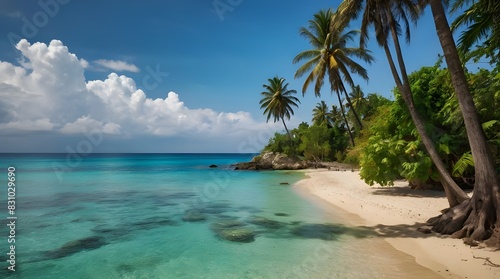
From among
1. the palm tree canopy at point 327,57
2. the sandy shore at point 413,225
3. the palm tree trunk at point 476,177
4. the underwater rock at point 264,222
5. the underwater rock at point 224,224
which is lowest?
the underwater rock at point 224,224

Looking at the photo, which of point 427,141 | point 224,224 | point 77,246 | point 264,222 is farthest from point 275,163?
point 77,246

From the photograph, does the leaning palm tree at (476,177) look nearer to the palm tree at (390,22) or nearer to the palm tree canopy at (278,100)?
the palm tree at (390,22)

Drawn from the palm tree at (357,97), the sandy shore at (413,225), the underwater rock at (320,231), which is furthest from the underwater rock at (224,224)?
the palm tree at (357,97)

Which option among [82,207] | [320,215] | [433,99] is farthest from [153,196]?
[433,99]

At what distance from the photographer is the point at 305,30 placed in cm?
2838

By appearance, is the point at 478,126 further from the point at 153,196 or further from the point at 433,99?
the point at 153,196

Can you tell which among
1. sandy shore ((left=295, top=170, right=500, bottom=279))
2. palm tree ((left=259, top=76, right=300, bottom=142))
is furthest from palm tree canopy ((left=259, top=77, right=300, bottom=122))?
sandy shore ((left=295, top=170, right=500, bottom=279))

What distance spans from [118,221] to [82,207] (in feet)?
16.1

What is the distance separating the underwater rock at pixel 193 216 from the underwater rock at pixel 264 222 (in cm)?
234

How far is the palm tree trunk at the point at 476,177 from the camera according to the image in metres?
7.45

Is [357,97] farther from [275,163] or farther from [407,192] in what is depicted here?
[407,192]

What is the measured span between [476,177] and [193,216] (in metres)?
11.2

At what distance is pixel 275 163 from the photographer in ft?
166

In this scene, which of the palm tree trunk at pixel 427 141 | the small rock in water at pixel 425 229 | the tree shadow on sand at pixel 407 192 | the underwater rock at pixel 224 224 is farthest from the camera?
the tree shadow on sand at pixel 407 192
